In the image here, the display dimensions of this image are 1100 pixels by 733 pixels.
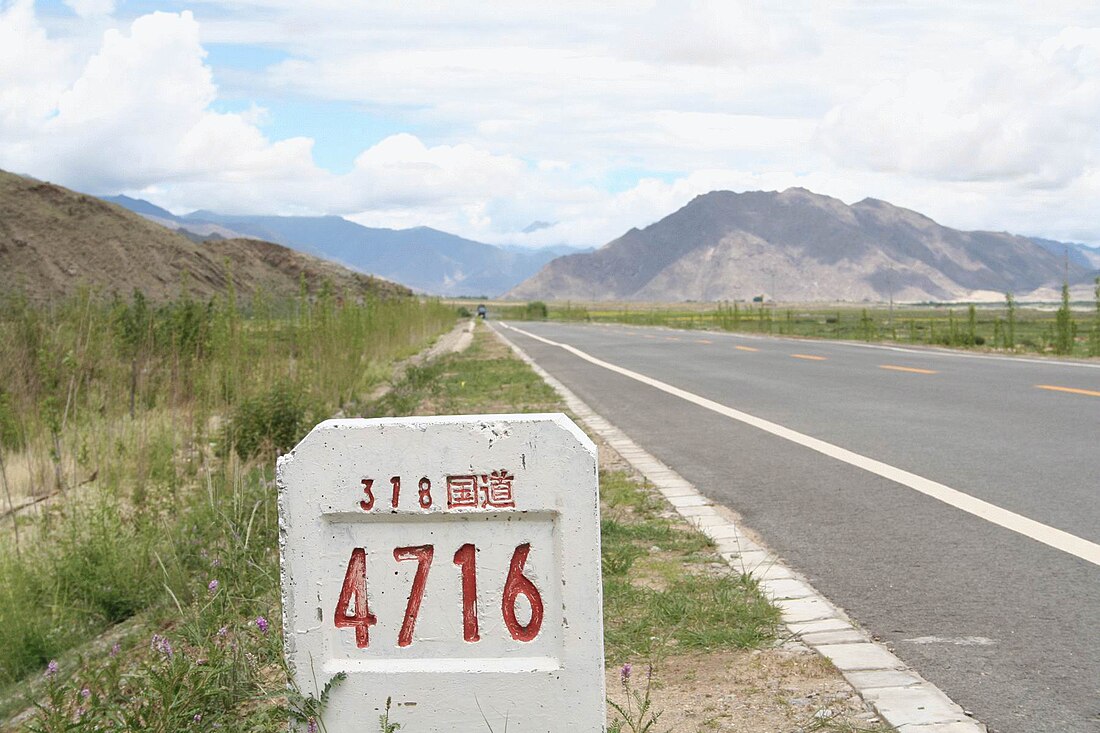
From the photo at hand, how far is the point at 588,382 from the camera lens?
18.0m

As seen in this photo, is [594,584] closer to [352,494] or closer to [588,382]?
[352,494]

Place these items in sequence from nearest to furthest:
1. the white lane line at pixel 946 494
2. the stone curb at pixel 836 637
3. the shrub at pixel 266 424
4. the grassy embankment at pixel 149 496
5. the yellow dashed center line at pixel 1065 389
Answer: the stone curb at pixel 836 637 < the grassy embankment at pixel 149 496 < the white lane line at pixel 946 494 < the shrub at pixel 266 424 < the yellow dashed center line at pixel 1065 389

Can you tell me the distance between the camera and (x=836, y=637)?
4.48 m

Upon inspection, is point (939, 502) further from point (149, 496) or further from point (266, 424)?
point (266, 424)

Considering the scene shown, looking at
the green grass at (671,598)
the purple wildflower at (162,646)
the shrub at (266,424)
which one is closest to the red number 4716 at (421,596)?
the purple wildflower at (162,646)

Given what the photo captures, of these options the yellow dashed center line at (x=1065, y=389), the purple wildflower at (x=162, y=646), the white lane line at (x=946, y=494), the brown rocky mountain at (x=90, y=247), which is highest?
the brown rocky mountain at (x=90, y=247)

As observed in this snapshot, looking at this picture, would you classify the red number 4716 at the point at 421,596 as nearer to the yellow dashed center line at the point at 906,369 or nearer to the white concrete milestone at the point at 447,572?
the white concrete milestone at the point at 447,572

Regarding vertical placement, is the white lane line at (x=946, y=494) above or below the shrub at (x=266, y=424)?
below

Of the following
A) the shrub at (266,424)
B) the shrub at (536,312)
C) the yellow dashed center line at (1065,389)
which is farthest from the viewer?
the shrub at (536,312)

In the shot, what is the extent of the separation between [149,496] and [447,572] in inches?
245

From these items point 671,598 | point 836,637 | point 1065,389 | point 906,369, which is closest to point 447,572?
point 836,637

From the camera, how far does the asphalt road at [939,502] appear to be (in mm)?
4168

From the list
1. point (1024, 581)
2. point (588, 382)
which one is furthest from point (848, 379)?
point (1024, 581)

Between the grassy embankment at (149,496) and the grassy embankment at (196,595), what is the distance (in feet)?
0.06
